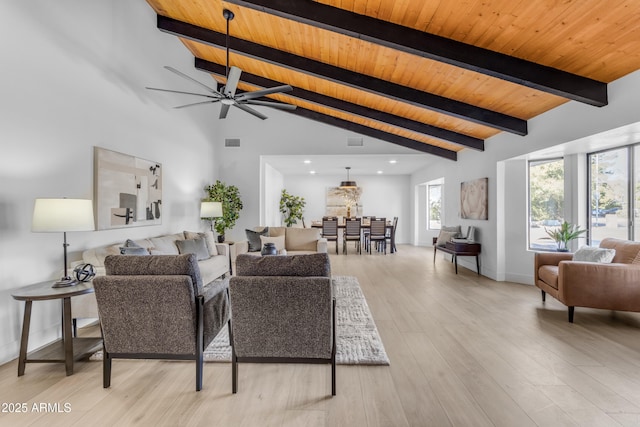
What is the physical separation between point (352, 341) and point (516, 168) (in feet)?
14.4

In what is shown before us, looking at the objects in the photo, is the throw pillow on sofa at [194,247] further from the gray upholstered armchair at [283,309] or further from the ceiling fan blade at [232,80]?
the gray upholstered armchair at [283,309]

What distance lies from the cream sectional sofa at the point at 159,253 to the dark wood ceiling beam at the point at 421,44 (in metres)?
A: 2.82

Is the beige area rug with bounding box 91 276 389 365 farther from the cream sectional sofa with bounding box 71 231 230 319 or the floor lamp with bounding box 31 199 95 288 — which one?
the floor lamp with bounding box 31 199 95 288

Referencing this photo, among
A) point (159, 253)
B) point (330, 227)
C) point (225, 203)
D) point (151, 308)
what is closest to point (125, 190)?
point (159, 253)

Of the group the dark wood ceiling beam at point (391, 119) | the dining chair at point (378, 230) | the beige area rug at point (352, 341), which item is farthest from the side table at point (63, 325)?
the dining chair at point (378, 230)

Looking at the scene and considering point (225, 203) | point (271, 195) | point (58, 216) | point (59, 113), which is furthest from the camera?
point (271, 195)

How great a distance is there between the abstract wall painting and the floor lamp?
5924mm

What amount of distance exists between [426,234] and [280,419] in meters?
9.49

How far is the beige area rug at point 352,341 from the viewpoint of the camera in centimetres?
267

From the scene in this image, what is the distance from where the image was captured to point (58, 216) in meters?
2.46

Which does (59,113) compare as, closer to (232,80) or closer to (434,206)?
(232,80)

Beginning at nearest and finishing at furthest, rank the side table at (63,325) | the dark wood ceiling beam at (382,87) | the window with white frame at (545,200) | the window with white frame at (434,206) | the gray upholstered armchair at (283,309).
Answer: the gray upholstered armchair at (283,309) → the side table at (63,325) → the dark wood ceiling beam at (382,87) → the window with white frame at (545,200) → the window with white frame at (434,206)

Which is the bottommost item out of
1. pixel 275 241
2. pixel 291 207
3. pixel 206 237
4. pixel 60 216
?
pixel 275 241

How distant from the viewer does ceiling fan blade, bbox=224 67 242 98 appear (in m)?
3.69
